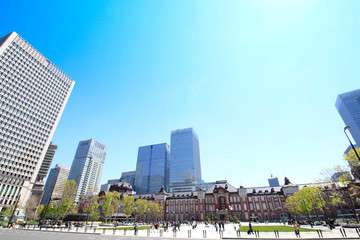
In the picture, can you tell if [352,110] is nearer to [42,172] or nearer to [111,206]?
[111,206]

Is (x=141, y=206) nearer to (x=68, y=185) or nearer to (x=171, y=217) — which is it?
(x=171, y=217)

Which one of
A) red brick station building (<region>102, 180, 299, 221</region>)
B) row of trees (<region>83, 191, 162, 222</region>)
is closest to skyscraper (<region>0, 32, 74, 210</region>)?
row of trees (<region>83, 191, 162, 222</region>)

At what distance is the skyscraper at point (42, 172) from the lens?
11991cm

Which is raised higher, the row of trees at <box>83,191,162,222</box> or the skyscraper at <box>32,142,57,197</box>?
the skyscraper at <box>32,142,57,197</box>

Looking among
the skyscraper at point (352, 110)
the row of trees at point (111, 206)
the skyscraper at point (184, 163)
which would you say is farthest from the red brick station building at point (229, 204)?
the skyscraper at point (352, 110)

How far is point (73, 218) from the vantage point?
2509 inches

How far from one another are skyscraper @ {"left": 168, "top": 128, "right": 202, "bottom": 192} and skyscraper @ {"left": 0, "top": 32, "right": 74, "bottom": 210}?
9898 cm

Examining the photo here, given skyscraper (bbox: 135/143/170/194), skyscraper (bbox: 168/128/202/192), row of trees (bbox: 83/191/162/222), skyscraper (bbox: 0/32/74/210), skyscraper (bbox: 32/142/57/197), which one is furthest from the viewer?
skyscraper (bbox: 135/143/170/194)

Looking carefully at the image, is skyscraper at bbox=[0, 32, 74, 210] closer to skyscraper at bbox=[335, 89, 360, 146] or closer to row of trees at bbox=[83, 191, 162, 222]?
row of trees at bbox=[83, 191, 162, 222]

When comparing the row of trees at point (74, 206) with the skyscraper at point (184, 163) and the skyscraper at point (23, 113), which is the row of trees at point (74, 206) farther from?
the skyscraper at point (184, 163)

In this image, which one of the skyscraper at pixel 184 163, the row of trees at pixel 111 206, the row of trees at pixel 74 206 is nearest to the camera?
the row of trees at pixel 74 206

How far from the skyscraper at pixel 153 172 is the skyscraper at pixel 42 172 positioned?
283ft

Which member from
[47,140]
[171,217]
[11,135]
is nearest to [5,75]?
[11,135]

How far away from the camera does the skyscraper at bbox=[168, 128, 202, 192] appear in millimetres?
149250
